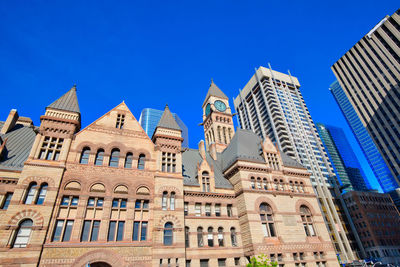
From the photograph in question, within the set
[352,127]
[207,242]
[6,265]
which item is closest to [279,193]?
[207,242]

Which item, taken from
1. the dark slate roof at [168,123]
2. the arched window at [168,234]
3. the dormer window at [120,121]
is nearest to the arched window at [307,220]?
the arched window at [168,234]

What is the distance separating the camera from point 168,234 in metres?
23.0

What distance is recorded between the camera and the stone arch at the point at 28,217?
1889cm

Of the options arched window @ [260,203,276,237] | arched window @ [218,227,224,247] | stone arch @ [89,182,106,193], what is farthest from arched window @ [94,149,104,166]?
arched window @ [260,203,276,237]

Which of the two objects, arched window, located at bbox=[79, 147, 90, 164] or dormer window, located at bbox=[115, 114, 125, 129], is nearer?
arched window, located at bbox=[79, 147, 90, 164]

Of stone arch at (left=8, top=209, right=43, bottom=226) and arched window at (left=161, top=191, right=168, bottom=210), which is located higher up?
arched window at (left=161, top=191, right=168, bottom=210)

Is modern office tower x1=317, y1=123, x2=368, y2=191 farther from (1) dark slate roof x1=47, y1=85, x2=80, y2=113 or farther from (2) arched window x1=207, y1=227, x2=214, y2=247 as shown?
(1) dark slate roof x1=47, y1=85, x2=80, y2=113

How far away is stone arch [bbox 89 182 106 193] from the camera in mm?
22809

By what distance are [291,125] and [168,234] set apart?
100 m

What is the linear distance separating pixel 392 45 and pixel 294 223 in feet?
258

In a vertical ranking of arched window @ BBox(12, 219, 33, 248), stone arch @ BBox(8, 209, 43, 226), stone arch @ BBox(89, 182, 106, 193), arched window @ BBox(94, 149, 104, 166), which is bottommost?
arched window @ BBox(12, 219, 33, 248)

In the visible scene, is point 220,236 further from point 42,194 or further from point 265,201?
point 42,194

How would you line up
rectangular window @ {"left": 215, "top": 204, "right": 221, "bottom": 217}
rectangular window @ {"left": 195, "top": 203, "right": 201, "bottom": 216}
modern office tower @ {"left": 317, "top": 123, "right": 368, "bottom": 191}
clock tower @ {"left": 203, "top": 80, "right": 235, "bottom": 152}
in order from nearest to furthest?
rectangular window @ {"left": 195, "top": 203, "right": 201, "bottom": 216}, rectangular window @ {"left": 215, "top": 204, "right": 221, "bottom": 217}, clock tower @ {"left": 203, "top": 80, "right": 235, "bottom": 152}, modern office tower @ {"left": 317, "top": 123, "right": 368, "bottom": 191}

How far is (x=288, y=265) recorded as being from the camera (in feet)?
85.2
